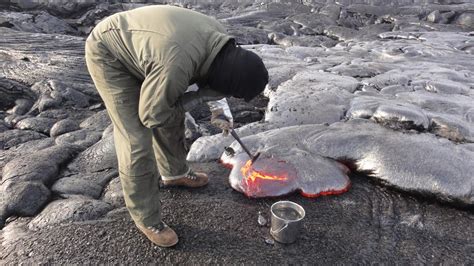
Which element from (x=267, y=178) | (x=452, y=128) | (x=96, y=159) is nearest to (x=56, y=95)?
(x=96, y=159)

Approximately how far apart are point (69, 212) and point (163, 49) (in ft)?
5.47

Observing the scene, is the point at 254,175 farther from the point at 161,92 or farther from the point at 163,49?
the point at 163,49

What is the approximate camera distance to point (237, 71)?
2.27 m

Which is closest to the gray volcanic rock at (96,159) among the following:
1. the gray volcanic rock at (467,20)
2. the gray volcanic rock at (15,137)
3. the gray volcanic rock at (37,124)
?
the gray volcanic rock at (15,137)

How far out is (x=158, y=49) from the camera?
2.13 meters

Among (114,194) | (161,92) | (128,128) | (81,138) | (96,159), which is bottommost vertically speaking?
(81,138)

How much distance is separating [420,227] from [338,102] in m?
2.23

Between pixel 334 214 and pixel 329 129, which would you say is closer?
pixel 334 214

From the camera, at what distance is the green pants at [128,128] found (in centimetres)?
249

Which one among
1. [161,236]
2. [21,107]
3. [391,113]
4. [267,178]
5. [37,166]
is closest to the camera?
[161,236]

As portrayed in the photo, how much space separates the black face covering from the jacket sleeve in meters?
0.25

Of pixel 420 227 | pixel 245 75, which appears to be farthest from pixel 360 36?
pixel 245 75

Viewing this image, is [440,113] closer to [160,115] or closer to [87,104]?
[160,115]

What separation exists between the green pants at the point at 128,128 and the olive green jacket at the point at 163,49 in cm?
8
